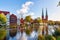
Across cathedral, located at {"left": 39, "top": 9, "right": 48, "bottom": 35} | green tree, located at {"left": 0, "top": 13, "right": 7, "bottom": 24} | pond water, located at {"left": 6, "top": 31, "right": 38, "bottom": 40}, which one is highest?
green tree, located at {"left": 0, "top": 13, "right": 7, "bottom": 24}

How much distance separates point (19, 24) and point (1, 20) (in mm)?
265

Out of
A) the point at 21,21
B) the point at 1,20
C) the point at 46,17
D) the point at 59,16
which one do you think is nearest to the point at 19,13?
the point at 21,21

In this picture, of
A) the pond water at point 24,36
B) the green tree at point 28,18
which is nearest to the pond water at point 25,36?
the pond water at point 24,36

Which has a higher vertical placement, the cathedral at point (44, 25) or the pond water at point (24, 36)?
the cathedral at point (44, 25)

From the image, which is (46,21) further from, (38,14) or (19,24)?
(19,24)

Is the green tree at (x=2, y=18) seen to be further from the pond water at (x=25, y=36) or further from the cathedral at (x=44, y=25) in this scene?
the cathedral at (x=44, y=25)

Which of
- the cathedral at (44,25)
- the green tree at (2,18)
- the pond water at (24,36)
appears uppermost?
the green tree at (2,18)

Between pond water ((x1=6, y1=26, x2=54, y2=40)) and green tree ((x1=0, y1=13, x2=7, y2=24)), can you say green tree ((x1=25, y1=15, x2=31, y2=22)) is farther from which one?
green tree ((x1=0, y1=13, x2=7, y2=24))

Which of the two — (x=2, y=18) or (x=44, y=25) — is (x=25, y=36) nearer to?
(x=44, y=25)

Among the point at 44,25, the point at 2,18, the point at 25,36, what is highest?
the point at 2,18

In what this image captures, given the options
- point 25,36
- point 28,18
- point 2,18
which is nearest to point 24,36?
point 25,36

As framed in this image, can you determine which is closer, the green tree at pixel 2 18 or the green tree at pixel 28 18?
the green tree at pixel 2 18

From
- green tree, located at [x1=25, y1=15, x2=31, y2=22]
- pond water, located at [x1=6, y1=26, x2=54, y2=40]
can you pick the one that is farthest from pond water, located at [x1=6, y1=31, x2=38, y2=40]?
green tree, located at [x1=25, y1=15, x2=31, y2=22]

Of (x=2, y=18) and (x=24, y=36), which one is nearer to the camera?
(x=2, y=18)
